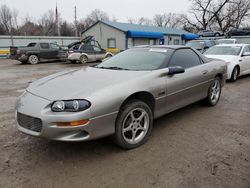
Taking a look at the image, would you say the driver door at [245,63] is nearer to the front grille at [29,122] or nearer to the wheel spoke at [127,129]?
the wheel spoke at [127,129]

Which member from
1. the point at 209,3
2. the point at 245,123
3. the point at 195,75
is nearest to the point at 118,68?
the point at 195,75

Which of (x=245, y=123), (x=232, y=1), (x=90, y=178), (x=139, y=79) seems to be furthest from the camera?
(x=232, y=1)

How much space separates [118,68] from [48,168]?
1884 mm

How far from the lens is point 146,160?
2.71 meters

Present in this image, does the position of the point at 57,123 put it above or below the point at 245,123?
above

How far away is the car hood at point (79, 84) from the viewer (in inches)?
101

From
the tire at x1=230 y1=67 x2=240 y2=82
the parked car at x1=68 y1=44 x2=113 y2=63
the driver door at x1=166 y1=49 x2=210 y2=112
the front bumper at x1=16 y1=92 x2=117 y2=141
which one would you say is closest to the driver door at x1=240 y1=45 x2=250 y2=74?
the tire at x1=230 y1=67 x2=240 y2=82

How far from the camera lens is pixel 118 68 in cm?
356

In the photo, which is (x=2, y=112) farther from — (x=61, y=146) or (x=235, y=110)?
(x=235, y=110)

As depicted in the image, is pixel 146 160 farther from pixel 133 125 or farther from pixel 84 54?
pixel 84 54

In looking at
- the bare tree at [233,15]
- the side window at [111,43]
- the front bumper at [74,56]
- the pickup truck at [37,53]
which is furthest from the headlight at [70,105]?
the bare tree at [233,15]

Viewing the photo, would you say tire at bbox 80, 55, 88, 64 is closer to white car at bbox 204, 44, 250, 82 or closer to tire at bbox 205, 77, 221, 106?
white car at bbox 204, 44, 250, 82

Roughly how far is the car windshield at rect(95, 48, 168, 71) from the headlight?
1298mm

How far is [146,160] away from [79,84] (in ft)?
4.46
